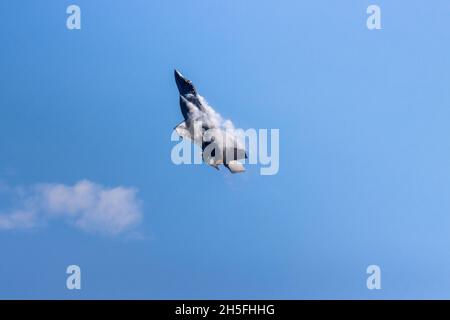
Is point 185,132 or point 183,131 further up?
point 183,131

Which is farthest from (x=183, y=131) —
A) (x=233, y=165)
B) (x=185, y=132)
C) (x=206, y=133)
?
(x=233, y=165)

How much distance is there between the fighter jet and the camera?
70312 millimetres

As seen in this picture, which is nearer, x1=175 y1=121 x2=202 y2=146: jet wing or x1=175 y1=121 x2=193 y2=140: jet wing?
x1=175 y1=121 x2=202 y2=146: jet wing

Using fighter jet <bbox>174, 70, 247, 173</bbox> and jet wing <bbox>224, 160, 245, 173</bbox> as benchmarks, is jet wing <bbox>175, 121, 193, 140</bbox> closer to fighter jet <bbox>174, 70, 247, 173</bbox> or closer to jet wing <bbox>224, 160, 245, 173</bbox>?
fighter jet <bbox>174, 70, 247, 173</bbox>

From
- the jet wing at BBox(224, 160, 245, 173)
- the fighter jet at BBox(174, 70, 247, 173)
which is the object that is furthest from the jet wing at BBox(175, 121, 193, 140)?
the jet wing at BBox(224, 160, 245, 173)

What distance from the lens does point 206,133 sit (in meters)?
71.9

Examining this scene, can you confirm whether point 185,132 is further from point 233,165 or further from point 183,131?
point 233,165

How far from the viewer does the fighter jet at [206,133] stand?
70312 millimetres

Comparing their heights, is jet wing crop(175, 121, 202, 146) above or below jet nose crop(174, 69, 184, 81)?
below

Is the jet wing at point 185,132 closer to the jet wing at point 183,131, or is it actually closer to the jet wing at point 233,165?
the jet wing at point 183,131
